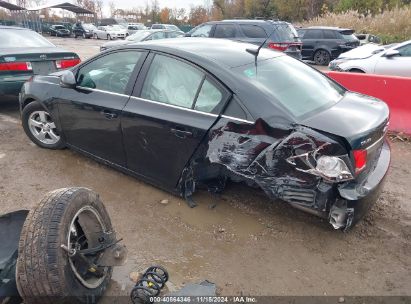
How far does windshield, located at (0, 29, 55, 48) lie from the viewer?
249 inches

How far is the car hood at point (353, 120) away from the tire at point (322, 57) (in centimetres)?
1243

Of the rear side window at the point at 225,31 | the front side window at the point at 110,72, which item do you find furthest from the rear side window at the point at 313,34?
the front side window at the point at 110,72

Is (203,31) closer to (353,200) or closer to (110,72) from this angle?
(110,72)

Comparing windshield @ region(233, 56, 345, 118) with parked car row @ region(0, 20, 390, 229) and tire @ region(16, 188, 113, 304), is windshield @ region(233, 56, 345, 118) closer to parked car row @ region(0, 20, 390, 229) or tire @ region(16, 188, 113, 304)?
parked car row @ region(0, 20, 390, 229)

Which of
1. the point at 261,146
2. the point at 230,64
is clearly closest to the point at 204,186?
the point at 261,146

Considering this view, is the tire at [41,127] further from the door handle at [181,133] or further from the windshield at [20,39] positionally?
the windshield at [20,39]

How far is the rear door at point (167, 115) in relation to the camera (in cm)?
311

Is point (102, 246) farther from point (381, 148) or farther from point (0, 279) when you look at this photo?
point (381, 148)

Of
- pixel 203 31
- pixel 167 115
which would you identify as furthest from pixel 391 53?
pixel 167 115

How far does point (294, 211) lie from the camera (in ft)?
11.4

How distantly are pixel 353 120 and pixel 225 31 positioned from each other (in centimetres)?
941

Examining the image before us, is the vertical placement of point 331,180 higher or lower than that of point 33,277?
higher

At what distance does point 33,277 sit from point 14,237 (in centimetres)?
55

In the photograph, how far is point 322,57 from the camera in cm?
1502
